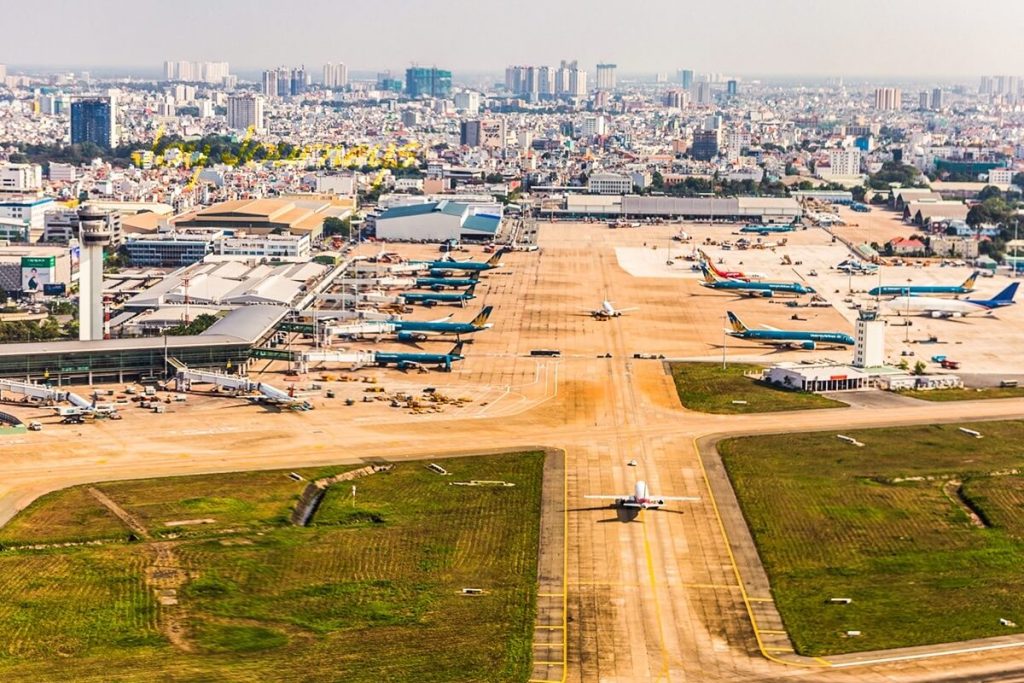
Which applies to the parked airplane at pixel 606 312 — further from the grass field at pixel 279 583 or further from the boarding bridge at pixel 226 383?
the grass field at pixel 279 583

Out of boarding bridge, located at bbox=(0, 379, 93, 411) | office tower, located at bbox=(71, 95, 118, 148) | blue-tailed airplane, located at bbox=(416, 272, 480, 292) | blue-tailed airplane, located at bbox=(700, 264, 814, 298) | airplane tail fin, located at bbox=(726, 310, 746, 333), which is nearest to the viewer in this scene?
boarding bridge, located at bbox=(0, 379, 93, 411)

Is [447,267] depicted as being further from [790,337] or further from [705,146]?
[705,146]

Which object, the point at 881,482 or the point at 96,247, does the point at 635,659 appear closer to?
the point at 881,482

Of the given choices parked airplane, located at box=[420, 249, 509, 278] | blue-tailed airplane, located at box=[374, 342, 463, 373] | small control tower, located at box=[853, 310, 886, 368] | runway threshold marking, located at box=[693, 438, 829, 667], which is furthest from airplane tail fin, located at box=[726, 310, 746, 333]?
parked airplane, located at box=[420, 249, 509, 278]

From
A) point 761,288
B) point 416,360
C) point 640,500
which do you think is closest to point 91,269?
point 416,360

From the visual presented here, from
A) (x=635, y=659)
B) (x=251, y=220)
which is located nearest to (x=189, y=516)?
(x=635, y=659)

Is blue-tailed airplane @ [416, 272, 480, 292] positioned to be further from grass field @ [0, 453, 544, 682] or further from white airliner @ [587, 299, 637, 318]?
grass field @ [0, 453, 544, 682]
